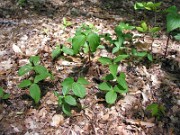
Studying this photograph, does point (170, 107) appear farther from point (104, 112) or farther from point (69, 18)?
point (69, 18)

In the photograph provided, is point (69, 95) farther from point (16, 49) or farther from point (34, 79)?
point (16, 49)

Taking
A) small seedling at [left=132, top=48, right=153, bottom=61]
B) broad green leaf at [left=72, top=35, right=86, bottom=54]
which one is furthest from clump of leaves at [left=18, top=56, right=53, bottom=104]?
small seedling at [left=132, top=48, right=153, bottom=61]

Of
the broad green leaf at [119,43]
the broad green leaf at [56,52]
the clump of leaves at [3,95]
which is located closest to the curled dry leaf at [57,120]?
the clump of leaves at [3,95]

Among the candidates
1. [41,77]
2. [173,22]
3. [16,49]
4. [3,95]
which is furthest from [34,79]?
[173,22]

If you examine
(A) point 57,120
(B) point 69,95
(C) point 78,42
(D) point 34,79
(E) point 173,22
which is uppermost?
(E) point 173,22

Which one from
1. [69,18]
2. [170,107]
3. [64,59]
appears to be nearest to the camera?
[170,107]

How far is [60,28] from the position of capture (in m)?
3.66

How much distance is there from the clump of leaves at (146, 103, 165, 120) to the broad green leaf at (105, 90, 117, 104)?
35cm

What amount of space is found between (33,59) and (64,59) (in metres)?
0.43

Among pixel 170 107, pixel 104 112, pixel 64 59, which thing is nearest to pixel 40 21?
pixel 64 59

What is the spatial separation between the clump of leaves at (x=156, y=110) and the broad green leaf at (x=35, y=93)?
1.06 m

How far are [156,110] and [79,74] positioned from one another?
0.91 m

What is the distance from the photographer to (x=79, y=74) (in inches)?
116

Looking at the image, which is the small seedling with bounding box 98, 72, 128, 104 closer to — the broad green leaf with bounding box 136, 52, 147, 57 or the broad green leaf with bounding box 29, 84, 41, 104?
the broad green leaf with bounding box 136, 52, 147, 57
